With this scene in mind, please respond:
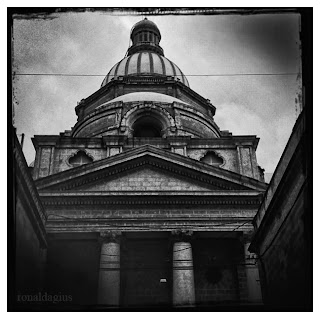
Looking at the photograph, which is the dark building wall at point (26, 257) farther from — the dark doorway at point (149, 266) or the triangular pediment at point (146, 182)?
the triangular pediment at point (146, 182)

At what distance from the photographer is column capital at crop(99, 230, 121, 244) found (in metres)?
20.1

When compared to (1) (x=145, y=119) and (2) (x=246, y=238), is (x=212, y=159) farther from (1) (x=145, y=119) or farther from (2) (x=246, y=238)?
(2) (x=246, y=238)

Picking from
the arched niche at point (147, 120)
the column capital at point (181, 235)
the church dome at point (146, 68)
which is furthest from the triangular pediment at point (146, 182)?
the church dome at point (146, 68)

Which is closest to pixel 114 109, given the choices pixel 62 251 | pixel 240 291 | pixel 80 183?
pixel 80 183

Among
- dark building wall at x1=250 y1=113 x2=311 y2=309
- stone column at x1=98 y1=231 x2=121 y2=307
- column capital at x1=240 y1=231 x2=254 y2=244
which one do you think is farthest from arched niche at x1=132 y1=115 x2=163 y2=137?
dark building wall at x1=250 y1=113 x2=311 y2=309

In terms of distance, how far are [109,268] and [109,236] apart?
1.73 meters

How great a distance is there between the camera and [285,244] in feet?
38.0

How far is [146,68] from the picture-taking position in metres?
37.6

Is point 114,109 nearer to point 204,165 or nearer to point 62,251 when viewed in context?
point 204,165

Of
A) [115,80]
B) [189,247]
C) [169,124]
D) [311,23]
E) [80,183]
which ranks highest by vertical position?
[115,80]

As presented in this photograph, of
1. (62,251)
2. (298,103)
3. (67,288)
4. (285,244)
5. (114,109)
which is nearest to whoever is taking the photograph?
(298,103)

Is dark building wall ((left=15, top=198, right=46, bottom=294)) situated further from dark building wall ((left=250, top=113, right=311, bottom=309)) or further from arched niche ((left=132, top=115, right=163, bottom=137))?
arched niche ((left=132, top=115, right=163, bottom=137))

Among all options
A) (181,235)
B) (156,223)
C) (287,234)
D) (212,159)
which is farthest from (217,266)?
(287,234)
